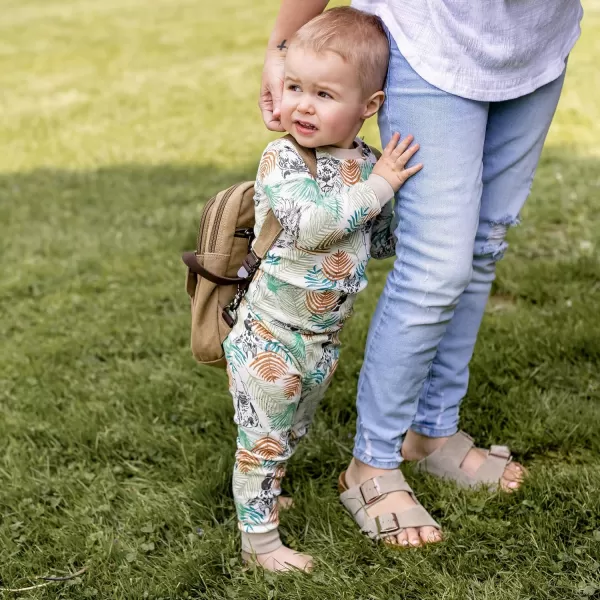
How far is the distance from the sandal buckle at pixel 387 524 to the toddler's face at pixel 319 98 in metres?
1.01

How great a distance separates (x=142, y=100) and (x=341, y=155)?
23.5 feet

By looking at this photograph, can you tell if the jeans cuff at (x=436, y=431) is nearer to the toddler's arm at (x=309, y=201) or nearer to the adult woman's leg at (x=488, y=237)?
the adult woman's leg at (x=488, y=237)

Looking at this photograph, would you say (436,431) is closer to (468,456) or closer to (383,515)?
(468,456)

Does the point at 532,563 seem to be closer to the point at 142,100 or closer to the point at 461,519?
the point at 461,519

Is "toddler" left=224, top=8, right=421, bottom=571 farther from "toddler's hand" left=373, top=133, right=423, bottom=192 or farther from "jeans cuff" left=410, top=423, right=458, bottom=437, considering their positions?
"jeans cuff" left=410, top=423, right=458, bottom=437

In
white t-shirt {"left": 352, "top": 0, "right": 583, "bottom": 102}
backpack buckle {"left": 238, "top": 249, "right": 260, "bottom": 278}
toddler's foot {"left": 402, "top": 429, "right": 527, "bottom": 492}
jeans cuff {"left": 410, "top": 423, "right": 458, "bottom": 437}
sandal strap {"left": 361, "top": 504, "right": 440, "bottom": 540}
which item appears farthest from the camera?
jeans cuff {"left": 410, "top": 423, "right": 458, "bottom": 437}

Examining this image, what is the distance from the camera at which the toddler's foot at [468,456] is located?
8.20 feet

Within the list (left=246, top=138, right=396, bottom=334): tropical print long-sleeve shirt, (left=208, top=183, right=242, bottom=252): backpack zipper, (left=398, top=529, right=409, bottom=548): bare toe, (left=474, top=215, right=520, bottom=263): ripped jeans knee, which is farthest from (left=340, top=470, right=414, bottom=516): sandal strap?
(left=208, top=183, right=242, bottom=252): backpack zipper

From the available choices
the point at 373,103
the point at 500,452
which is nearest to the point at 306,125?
the point at 373,103

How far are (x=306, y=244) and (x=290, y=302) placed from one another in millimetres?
180

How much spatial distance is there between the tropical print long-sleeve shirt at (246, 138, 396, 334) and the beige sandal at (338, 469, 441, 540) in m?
0.48

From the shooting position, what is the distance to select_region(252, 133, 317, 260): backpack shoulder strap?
6.90 feet

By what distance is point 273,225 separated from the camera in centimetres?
214

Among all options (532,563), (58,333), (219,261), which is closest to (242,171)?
(58,333)
